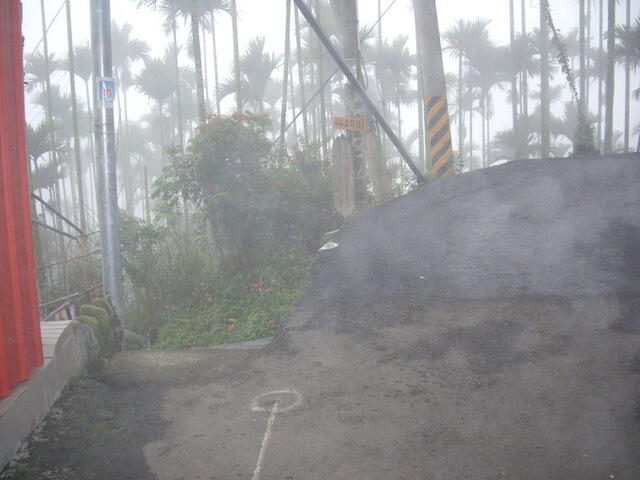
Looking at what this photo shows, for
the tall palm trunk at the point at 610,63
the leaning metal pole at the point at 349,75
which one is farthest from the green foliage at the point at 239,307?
the tall palm trunk at the point at 610,63

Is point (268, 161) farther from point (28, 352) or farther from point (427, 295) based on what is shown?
point (28, 352)

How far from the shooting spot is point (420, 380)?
400cm

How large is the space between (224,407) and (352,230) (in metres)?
4.38

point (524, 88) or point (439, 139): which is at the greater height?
point (524, 88)

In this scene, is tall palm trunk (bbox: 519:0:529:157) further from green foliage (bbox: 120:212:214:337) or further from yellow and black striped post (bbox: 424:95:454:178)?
green foliage (bbox: 120:212:214:337)

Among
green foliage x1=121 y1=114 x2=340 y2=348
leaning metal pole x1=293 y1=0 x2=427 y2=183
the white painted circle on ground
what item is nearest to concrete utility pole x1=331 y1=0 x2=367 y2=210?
leaning metal pole x1=293 y1=0 x2=427 y2=183

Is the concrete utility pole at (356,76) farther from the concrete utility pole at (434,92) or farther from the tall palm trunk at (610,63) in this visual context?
the tall palm trunk at (610,63)

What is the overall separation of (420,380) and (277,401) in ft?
3.65

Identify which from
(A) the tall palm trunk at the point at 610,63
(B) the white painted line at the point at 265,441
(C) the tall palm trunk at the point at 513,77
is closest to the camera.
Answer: (B) the white painted line at the point at 265,441

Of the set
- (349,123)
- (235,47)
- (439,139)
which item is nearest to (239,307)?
(349,123)

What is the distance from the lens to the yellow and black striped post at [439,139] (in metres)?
11.0

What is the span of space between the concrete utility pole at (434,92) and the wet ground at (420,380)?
4.24m

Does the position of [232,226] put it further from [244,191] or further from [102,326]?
[102,326]

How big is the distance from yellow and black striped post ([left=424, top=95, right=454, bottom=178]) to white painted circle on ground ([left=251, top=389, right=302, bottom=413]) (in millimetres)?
7845
